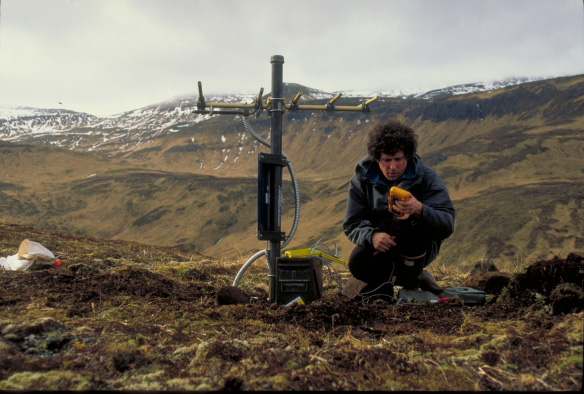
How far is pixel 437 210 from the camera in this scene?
3588 mm

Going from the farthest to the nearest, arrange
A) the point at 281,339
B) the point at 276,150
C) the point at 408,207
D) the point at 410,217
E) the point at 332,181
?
the point at 332,181, the point at 276,150, the point at 410,217, the point at 408,207, the point at 281,339

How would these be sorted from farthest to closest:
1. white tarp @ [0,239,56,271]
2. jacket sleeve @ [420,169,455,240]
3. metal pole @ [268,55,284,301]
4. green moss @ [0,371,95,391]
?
white tarp @ [0,239,56,271] < metal pole @ [268,55,284,301] < jacket sleeve @ [420,169,455,240] < green moss @ [0,371,95,391]

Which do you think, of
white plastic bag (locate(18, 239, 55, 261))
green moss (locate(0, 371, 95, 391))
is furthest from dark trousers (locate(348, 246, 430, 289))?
white plastic bag (locate(18, 239, 55, 261))

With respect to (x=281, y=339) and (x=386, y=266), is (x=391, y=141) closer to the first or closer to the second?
(x=386, y=266)

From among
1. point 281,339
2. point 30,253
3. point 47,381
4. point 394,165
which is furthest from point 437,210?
point 30,253

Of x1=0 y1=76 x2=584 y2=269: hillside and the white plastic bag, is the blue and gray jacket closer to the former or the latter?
the white plastic bag

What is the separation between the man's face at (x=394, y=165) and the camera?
12.1 ft

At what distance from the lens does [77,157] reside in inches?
3974

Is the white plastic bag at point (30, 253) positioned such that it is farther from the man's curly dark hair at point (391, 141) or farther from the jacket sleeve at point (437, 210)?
the jacket sleeve at point (437, 210)

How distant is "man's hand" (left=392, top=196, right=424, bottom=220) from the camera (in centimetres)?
330

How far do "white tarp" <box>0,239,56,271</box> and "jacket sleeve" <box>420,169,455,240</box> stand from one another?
371cm

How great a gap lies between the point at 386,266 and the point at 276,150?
1.34 m

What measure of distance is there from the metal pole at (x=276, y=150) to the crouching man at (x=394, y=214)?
1.96 ft

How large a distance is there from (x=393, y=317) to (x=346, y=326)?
46 centimetres
